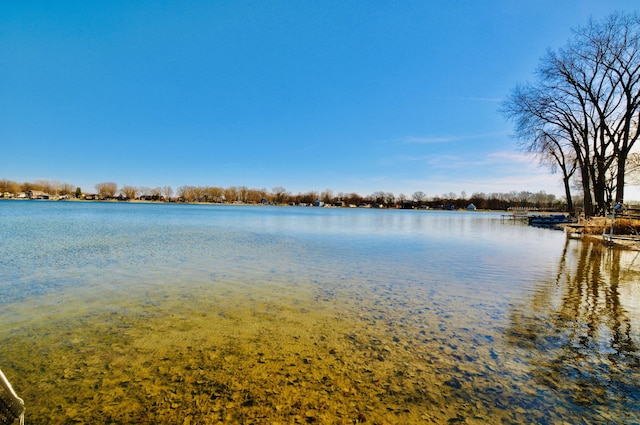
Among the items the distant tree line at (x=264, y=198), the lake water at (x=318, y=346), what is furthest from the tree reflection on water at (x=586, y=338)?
the distant tree line at (x=264, y=198)

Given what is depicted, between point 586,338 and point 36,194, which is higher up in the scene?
point 36,194

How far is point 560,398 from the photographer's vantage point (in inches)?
120

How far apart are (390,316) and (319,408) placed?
9.41 ft

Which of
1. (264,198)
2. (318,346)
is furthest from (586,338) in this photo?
(264,198)

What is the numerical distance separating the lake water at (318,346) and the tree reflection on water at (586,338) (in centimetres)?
2

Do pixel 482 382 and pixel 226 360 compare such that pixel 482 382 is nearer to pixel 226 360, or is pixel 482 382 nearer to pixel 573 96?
pixel 226 360

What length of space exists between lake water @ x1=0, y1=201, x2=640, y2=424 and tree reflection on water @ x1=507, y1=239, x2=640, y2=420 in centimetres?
2

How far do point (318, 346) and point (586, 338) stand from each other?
398 cm

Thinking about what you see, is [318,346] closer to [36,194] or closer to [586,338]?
[586,338]

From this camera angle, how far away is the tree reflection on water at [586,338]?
3.18 m

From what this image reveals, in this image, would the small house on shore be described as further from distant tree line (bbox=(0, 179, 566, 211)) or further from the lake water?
the lake water

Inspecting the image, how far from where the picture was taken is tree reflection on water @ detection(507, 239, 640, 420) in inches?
125

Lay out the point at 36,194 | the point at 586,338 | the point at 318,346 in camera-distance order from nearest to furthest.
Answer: the point at 318,346 < the point at 586,338 < the point at 36,194

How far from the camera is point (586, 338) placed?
4477 mm
